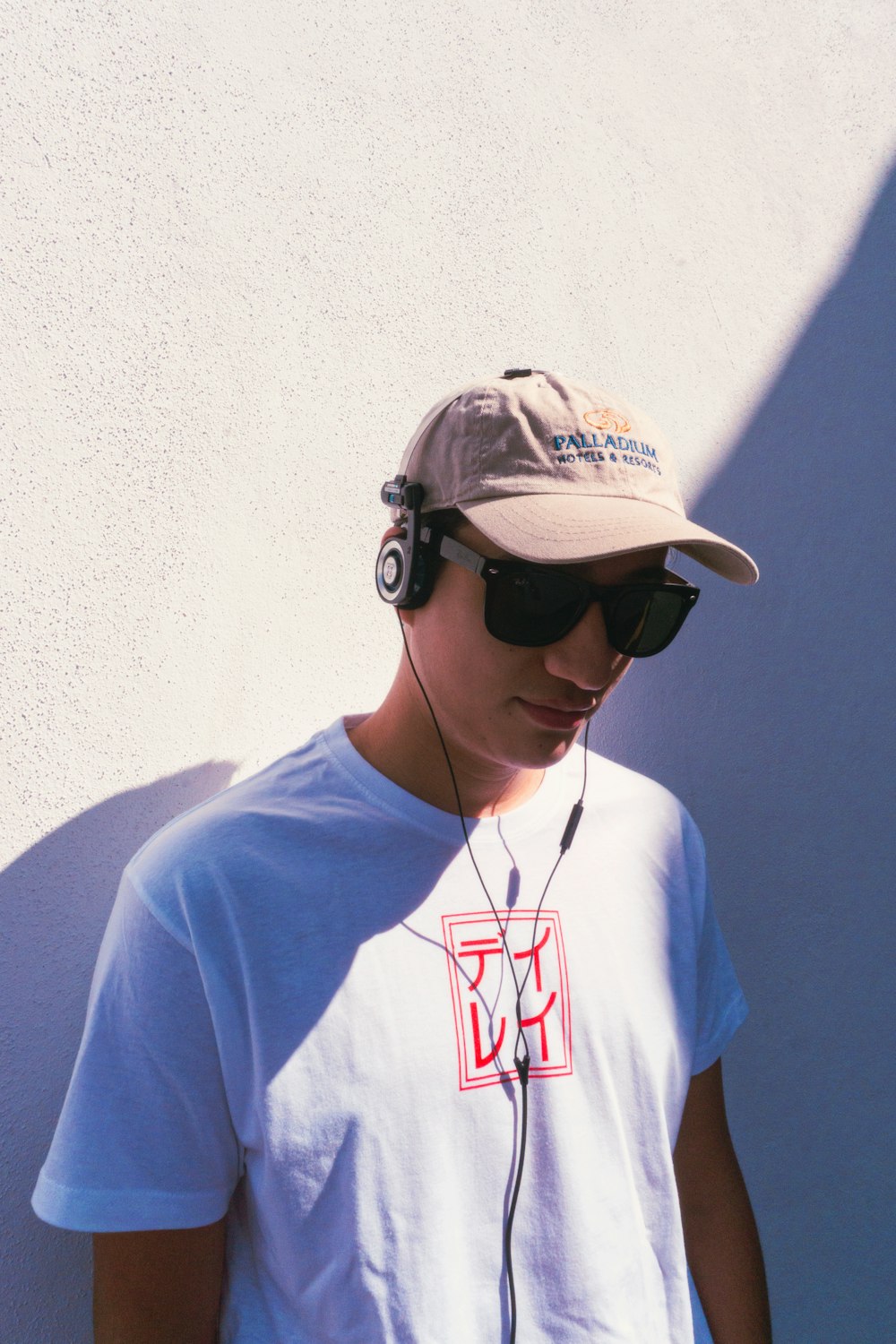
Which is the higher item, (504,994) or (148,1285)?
(504,994)

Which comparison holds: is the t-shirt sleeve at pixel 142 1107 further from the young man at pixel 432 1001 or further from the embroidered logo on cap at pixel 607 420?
the embroidered logo on cap at pixel 607 420

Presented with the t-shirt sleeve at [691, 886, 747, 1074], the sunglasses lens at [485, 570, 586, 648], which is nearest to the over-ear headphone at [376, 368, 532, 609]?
the sunglasses lens at [485, 570, 586, 648]

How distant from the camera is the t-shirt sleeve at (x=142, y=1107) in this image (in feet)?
3.56

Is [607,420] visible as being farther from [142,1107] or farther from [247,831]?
[142,1107]

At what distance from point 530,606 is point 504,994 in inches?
21.7

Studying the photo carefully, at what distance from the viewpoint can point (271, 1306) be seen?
1.19m

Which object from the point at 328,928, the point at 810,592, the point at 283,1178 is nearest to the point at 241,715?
the point at 328,928

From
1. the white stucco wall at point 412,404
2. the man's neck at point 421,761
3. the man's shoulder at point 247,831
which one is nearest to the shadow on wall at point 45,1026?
the white stucco wall at point 412,404

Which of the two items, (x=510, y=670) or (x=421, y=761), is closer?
(x=510, y=670)

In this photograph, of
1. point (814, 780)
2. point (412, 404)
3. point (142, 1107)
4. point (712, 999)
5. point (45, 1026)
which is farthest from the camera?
point (814, 780)

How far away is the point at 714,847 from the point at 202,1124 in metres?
1.28

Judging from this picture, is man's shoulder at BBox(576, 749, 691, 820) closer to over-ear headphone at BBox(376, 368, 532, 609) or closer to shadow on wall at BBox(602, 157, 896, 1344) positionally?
shadow on wall at BBox(602, 157, 896, 1344)

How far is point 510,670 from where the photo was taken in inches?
47.5

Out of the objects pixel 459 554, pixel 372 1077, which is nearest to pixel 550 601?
pixel 459 554
